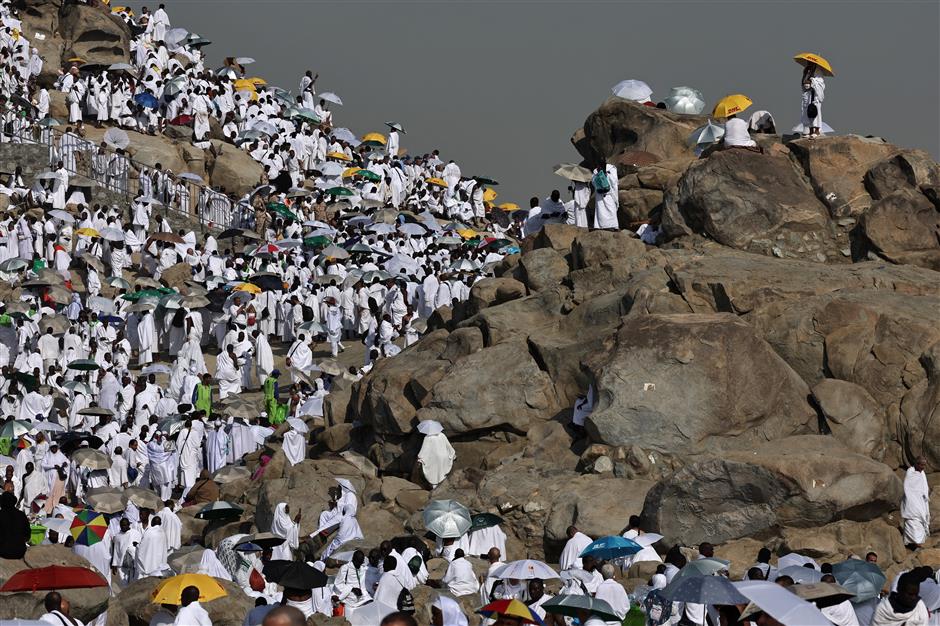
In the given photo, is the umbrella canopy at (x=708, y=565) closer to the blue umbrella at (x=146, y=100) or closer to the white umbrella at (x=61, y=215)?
the white umbrella at (x=61, y=215)

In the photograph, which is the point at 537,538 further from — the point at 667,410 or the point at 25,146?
the point at 25,146

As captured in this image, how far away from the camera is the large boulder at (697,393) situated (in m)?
19.9

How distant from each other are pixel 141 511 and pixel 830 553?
9.56 meters

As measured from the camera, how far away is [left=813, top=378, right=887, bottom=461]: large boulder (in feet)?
66.2

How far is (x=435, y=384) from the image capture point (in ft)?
73.7

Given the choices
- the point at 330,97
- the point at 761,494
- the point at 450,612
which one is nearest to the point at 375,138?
the point at 330,97

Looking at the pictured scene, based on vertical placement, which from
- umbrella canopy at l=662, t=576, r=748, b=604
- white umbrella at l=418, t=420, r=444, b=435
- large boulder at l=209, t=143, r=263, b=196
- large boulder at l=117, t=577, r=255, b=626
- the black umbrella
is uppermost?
large boulder at l=209, t=143, r=263, b=196

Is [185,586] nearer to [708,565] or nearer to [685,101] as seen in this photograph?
[708,565]

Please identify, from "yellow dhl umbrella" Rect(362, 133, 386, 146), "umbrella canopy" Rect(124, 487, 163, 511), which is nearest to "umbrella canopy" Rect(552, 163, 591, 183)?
"umbrella canopy" Rect(124, 487, 163, 511)

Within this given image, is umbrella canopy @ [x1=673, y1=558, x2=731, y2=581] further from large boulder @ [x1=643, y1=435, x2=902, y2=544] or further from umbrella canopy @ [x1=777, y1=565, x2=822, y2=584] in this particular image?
large boulder @ [x1=643, y1=435, x2=902, y2=544]

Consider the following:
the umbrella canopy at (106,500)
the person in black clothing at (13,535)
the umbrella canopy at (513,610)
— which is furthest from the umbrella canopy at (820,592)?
the umbrella canopy at (106,500)

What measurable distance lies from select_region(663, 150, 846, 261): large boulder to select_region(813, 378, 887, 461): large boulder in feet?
12.7

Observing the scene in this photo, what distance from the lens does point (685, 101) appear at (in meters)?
30.7

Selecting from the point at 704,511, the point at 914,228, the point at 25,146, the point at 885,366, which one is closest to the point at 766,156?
the point at 914,228
